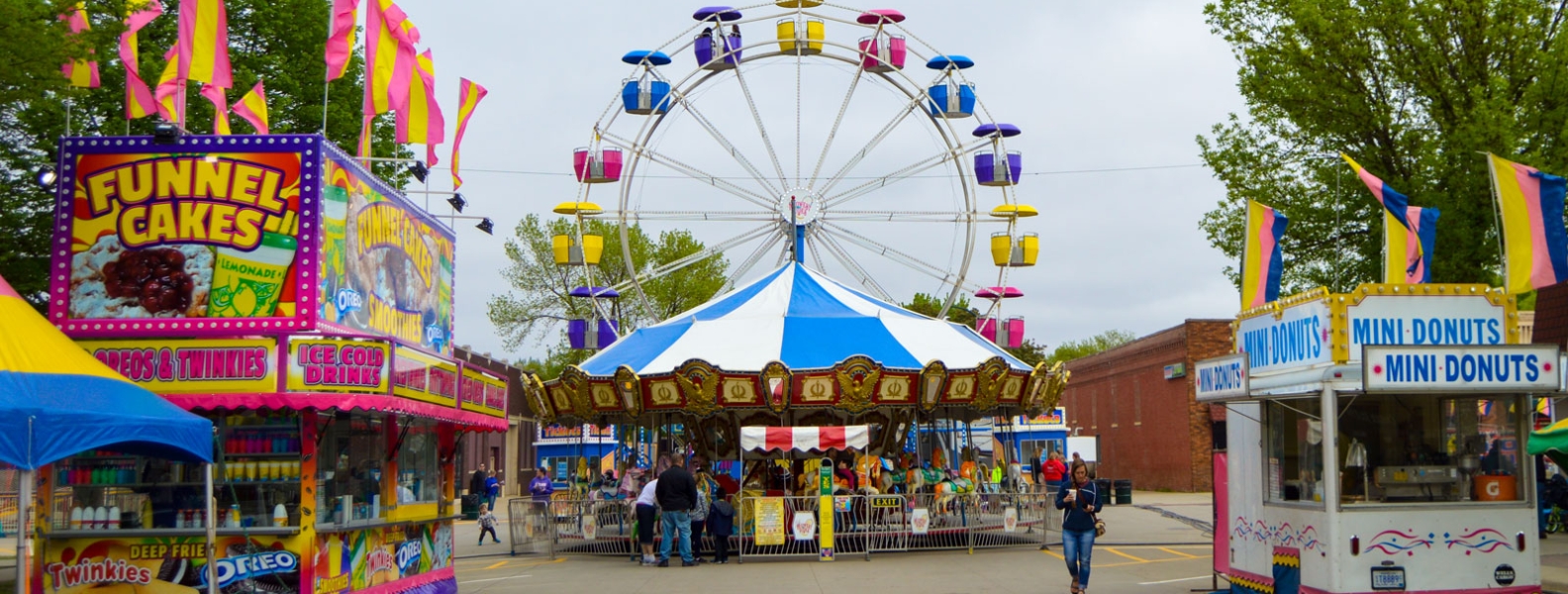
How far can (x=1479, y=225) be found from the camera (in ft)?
69.8

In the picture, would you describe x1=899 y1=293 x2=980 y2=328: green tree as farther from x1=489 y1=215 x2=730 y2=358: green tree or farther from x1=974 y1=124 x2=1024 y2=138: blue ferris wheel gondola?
x1=974 y1=124 x2=1024 y2=138: blue ferris wheel gondola

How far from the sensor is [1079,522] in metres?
13.4

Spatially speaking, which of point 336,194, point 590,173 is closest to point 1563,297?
point 590,173

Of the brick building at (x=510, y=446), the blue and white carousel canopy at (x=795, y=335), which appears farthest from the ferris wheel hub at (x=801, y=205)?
the brick building at (x=510, y=446)

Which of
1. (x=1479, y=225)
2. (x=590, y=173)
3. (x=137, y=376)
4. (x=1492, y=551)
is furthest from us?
(x=590, y=173)

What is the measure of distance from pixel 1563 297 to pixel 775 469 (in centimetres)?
1307

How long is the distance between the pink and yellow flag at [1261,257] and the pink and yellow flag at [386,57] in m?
9.13

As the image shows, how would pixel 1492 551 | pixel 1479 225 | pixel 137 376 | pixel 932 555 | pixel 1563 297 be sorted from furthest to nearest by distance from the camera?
pixel 1563 297 < pixel 1479 225 < pixel 932 555 < pixel 137 376 < pixel 1492 551

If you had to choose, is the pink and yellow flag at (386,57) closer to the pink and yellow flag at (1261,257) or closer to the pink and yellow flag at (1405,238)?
the pink and yellow flag at (1261,257)

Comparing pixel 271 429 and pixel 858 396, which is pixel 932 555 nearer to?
pixel 858 396

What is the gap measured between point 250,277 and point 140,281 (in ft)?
3.31

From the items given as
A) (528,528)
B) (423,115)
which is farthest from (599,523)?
(423,115)

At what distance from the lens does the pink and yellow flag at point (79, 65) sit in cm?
1390

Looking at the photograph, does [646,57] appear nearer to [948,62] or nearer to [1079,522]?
[948,62]
